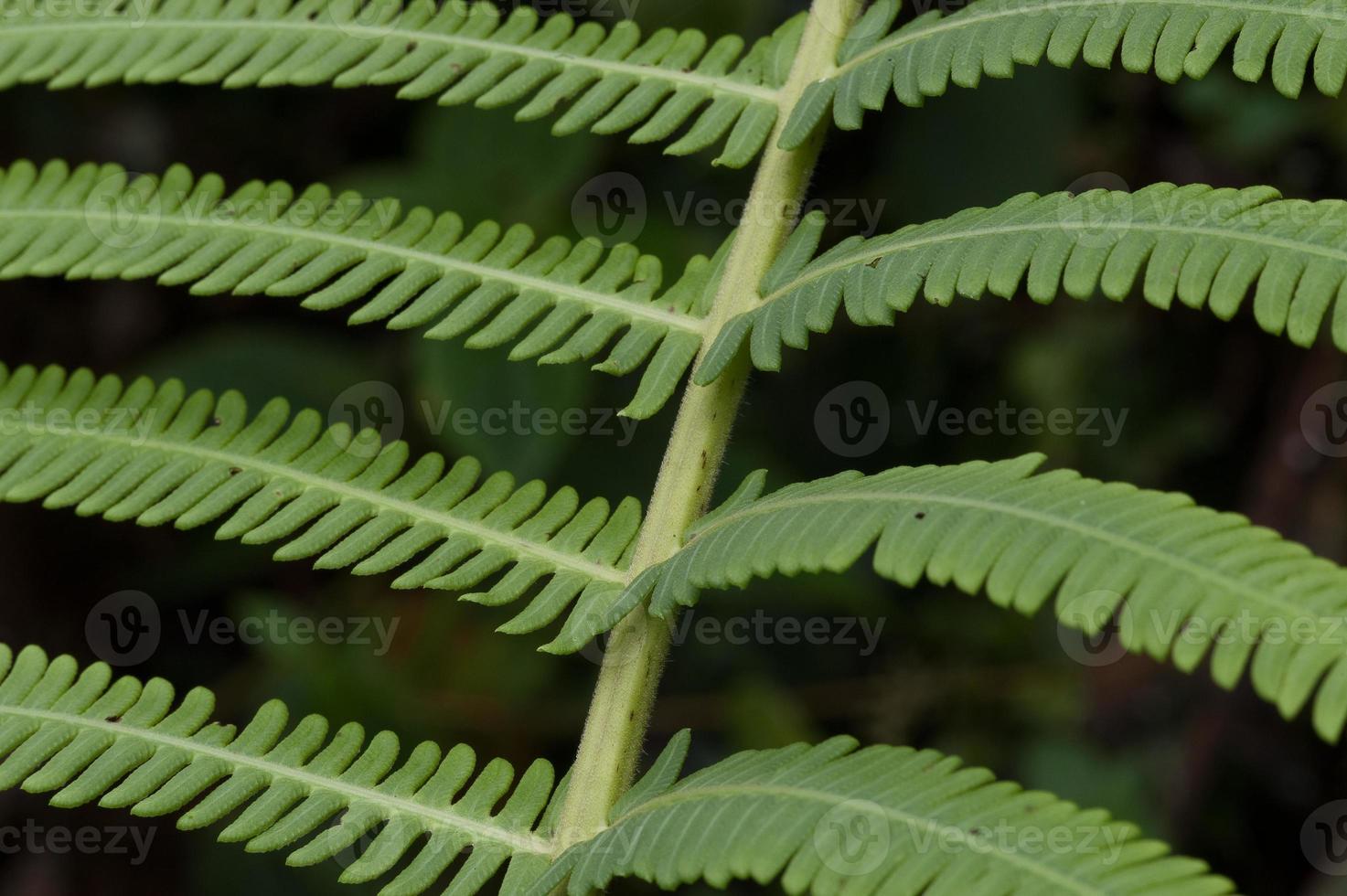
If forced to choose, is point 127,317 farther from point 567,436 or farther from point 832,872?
point 832,872

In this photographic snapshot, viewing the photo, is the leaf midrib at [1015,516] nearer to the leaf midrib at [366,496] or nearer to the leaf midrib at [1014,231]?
the leaf midrib at [366,496]
